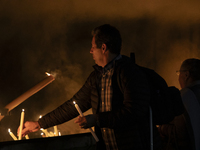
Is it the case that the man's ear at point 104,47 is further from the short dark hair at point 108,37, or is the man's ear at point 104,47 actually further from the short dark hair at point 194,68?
the short dark hair at point 194,68

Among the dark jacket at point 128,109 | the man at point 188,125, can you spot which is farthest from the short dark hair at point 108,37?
the man at point 188,125

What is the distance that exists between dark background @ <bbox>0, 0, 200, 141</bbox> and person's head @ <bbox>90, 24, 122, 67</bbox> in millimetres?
1582

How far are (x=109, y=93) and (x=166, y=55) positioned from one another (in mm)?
2461

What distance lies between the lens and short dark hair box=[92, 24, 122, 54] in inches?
64.7

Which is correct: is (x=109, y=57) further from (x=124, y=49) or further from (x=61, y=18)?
(x=124, y=49)

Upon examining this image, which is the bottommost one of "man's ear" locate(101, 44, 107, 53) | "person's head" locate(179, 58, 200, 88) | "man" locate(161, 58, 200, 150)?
"man" locate(161, 58, 200, 150)

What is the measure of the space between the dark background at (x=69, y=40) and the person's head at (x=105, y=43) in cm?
158

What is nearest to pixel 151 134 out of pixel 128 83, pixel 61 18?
pixel 128 83

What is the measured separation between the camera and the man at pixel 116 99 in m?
1.46

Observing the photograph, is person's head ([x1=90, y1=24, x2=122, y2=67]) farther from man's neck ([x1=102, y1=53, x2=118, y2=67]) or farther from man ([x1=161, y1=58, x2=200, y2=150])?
man ([x1=161, y1=58, x2=200, y2=150])

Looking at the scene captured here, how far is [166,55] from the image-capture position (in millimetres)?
3861

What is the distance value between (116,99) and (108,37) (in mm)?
384

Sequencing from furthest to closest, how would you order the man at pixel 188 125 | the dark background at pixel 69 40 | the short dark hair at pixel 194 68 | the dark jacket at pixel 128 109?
the dark background at pixel 69 40
the short dark hair at pixel 194 68
the man at pixel 188 125
the dark jacket at pixel 128 109

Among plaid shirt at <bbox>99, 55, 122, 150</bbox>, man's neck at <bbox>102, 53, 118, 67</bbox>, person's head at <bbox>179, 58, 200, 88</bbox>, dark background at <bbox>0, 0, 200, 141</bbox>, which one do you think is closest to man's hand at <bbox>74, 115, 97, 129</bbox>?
plaid shirt at <bbox>99, 55, 122, 150</bbox>
